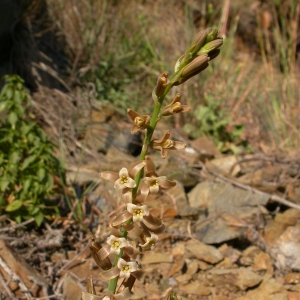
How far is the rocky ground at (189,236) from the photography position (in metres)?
2.94

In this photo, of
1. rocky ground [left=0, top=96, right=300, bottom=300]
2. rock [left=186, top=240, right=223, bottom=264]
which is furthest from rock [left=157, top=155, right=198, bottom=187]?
rock [left=186, top=240, right=223, bottom=264]

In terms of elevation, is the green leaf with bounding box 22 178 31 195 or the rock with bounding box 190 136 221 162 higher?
the green leaf with bounding box 22 178 31 195

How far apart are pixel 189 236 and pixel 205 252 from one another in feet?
0.84

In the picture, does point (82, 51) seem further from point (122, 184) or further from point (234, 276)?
point (122, 184)

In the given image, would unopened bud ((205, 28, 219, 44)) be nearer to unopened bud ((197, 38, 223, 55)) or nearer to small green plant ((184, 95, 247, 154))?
unopened bud ((197, 38, 223, 55))

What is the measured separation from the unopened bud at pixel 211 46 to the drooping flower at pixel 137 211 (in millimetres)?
575

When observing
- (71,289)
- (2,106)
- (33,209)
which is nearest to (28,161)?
(33,209)

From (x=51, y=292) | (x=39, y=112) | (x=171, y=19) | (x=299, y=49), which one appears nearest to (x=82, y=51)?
(x=39, y=112)

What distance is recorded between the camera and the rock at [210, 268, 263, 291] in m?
3.00

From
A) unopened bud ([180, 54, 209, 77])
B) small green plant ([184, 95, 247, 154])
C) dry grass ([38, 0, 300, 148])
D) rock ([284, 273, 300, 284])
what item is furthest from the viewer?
dry grass ([38, 0, 300, 148])

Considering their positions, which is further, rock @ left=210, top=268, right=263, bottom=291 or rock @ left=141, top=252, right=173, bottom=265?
rock @ left=141, top=252, right=173, bottom=265

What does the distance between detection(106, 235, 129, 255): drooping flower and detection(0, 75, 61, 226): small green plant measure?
56.5 inches

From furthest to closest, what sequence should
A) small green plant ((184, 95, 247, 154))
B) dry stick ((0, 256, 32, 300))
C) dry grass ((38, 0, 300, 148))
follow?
dry grass ((38, 0, 300, 148)) < small green plant ((184, 95, 247, 154)) < dry stick ((0, 256, 32, 300))

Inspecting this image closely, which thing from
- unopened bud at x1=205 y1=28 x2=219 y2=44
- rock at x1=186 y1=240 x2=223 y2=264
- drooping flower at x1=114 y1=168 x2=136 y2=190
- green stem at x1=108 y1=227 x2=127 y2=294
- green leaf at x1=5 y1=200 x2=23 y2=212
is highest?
unopened bud at x1=205 y1=28 x2=219 y2=44
